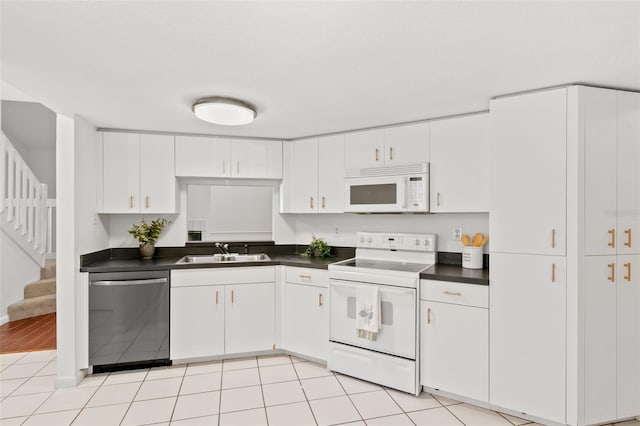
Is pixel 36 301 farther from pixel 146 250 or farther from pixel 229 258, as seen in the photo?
pixel 229 258

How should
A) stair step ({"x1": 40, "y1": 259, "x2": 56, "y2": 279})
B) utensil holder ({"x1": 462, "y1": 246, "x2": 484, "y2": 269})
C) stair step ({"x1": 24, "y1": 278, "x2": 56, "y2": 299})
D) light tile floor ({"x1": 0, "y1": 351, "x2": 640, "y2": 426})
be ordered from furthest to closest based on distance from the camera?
stair step ({"x1": 40, "y1": 259, "x2": 56, "y2": 279}) < stair step ({"x1": 24, "y1": 278, "x2": 56, "y2": 299}) < utensil holder ({"x1": 462, "y1": 246, "x2": 484, "y2": 269}) < light tile floor ({"x1": 0, "y1": 351, "x2": 640, "y2": 426})

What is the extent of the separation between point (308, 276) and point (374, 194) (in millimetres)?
965

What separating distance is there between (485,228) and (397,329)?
45.8 inches

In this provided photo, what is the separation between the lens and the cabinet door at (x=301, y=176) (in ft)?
11.9

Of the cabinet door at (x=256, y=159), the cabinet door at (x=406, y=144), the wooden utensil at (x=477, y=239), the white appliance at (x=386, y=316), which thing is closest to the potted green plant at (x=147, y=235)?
the cabinet door at (x=256, y=159)

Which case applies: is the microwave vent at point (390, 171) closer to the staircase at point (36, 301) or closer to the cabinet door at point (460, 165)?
the cabinet door at point (460, 165)

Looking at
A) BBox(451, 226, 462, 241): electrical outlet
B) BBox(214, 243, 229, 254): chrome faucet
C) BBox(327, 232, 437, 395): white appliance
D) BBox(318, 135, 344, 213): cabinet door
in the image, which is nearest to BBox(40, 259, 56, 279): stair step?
BBox(214, 243, 229, 254): chrome faucet

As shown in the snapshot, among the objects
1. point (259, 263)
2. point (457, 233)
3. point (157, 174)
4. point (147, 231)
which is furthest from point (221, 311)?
point (457, 233)

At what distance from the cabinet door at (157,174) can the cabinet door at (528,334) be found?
116 inches

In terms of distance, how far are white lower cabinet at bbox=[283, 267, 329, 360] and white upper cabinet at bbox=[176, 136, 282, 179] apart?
1111 mm

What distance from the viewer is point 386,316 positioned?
2777 millimetres

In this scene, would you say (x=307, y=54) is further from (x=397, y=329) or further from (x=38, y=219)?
(x=38, y=219)

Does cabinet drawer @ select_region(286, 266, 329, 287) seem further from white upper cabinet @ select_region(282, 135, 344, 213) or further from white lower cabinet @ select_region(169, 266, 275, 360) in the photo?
white upper cabinet @ select_region(282, 135, 344, 213)

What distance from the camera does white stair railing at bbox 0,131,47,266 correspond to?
4.29 m
